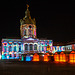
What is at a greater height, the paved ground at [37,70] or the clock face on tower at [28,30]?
the clock face on tower at [28,30]

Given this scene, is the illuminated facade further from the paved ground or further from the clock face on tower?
the paved ground

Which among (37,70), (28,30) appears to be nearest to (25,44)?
(28,30)

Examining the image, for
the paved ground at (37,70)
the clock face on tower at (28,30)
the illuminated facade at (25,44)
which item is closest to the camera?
the paved ground at (37,70)

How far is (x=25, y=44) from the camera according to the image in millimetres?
71688

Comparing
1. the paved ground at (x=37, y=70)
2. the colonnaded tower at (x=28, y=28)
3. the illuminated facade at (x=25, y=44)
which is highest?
the colonnaded tower at (x=28, y=28)

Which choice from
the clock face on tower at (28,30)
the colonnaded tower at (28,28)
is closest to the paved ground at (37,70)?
the clock face on tower at (28,30)

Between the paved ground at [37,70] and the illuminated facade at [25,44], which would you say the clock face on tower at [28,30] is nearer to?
the illuminated facade at [25,44]

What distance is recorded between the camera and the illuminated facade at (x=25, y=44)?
69438 mm

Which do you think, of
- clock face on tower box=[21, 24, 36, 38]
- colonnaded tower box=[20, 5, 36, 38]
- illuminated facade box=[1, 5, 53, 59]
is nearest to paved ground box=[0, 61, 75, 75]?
illuminated facade box=[1, 5, 53, 59]

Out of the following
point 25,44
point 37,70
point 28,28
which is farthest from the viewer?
point 28,28

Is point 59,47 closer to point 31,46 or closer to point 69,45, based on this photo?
point 69,45

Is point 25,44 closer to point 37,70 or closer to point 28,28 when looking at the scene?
point 28,28

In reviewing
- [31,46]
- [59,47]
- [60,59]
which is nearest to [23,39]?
[31,46]

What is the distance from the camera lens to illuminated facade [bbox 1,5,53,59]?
6944 centimetres
